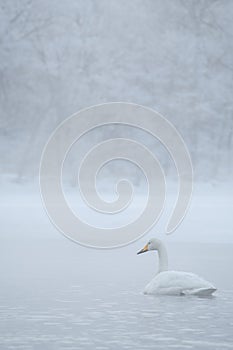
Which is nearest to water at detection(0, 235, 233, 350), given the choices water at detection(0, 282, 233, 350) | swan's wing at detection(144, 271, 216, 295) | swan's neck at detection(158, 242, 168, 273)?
water at detection(0, 282, 233, 350)

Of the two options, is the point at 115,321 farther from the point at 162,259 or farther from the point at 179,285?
the point at 162,259

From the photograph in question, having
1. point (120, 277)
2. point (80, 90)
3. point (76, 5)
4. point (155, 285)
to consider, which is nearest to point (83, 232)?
point (120, 277)

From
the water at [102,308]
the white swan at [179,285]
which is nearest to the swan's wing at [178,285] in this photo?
the white swan at [179,285]

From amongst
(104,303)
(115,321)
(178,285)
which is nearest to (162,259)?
(178,285)

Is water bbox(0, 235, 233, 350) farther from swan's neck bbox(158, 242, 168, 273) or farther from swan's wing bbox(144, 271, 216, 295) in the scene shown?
swan's neck bbox(158, 242, 168, 273)

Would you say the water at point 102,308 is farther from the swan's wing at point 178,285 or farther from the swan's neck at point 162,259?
the swan's neck at point 162,259

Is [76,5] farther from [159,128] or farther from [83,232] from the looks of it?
[83,232]

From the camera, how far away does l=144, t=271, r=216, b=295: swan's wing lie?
11.0m

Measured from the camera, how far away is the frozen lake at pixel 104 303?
28.0 ft

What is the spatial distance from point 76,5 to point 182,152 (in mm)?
6300

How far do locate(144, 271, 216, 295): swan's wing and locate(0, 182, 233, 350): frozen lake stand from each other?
0.37ft

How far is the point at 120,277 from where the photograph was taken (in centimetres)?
1271

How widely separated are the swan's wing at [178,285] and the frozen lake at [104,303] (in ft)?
0.37

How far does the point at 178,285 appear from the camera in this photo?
441 inches
